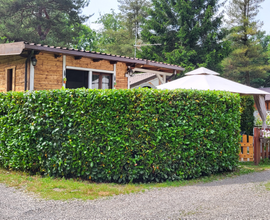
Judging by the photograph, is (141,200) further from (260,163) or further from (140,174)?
(260,163)

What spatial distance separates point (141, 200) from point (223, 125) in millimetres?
3061

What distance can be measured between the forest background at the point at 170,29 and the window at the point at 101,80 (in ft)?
43.3

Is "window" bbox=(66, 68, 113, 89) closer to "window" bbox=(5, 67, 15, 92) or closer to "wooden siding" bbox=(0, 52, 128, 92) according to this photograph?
"wooden siding" bbox=(0, 52, 128, 92)

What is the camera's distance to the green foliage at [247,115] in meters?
11.6

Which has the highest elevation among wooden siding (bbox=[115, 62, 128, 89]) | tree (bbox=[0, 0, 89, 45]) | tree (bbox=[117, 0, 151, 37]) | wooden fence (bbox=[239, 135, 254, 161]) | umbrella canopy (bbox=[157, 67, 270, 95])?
tree (bbox=[117, 0, 151, 37])

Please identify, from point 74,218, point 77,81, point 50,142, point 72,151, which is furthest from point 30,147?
point 77,81

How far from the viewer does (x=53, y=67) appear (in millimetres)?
10625

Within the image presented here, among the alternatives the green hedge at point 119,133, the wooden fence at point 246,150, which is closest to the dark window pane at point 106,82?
the green hedge at point 119,133

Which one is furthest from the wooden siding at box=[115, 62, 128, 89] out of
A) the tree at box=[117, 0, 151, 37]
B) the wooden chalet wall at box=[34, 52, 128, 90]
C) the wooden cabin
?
the tree at box=[117, 0, 151, 37]

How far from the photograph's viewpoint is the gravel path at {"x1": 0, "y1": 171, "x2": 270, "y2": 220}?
392 cm

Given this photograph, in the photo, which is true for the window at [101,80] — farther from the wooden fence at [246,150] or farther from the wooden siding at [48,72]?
the wooden fence at [246,150]

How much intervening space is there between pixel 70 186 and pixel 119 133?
Answer: 145 cm

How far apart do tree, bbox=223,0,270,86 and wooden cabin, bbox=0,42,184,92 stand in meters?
26.2

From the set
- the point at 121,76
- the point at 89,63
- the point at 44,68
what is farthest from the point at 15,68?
the point at 121,76
